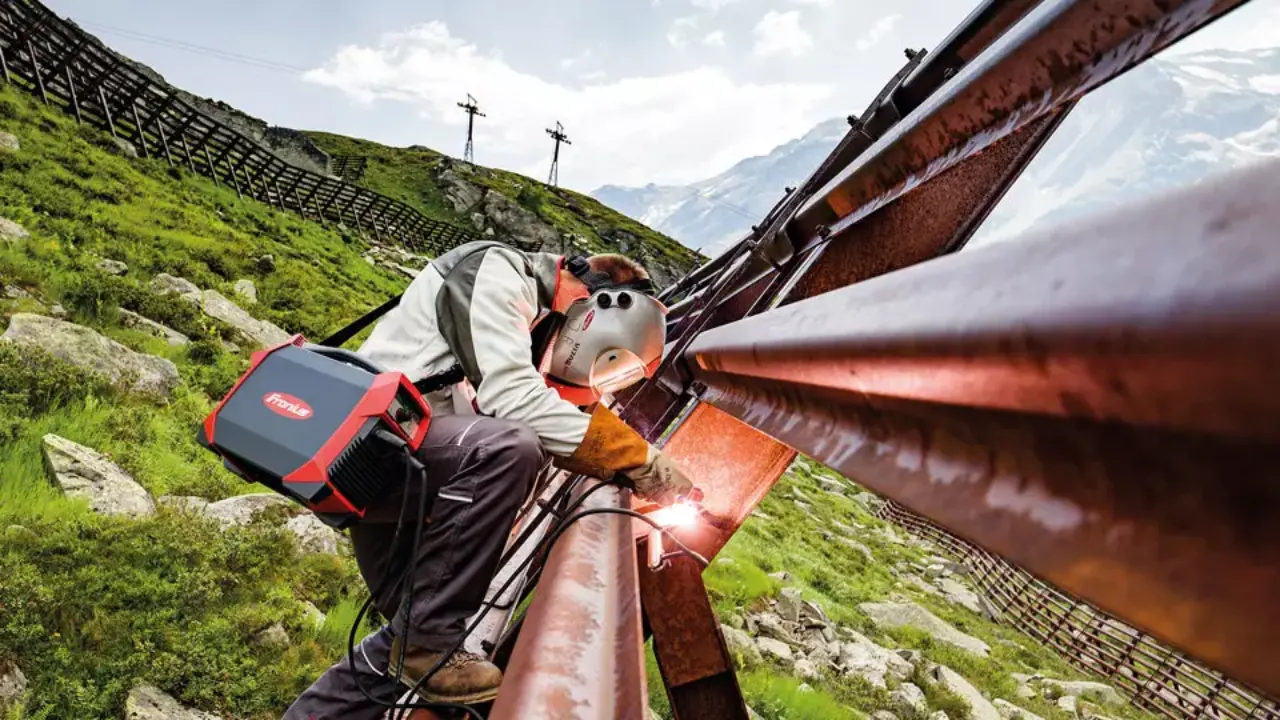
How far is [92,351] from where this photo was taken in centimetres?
530

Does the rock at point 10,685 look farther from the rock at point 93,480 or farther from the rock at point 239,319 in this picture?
the rock at point 239,319

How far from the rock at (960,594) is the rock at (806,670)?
7.67 meters

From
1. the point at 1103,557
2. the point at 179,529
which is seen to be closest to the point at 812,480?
the point at 179,529

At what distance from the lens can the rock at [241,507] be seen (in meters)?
4.13

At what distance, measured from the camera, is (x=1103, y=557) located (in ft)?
1.18

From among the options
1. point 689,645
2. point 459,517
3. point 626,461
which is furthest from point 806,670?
point 459,517

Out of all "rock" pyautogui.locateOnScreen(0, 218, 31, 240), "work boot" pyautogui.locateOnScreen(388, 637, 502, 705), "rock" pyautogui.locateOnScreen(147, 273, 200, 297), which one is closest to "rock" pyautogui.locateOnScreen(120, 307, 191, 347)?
"rock" pyautogui.locateOnScreen(147, 273, 200, 297)

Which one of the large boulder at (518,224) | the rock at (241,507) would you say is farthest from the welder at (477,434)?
the large boulder at (518,224)

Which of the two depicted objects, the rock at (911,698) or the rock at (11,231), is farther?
the rock at (11,231)

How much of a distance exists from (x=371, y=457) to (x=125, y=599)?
1.88 meters

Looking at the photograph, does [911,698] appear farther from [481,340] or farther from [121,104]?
[121,104]

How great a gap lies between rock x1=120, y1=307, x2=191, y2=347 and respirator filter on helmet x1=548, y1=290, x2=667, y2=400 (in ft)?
18.1

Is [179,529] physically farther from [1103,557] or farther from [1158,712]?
[1158,712]

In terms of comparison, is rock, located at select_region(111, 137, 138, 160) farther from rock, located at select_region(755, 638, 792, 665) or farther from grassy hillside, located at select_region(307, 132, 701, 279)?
grassy hillside, located at select_region(307, 132, 701, 279)
